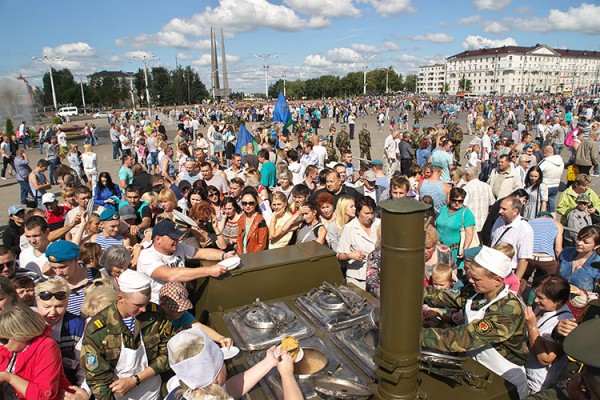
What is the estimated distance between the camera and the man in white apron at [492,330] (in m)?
2.45

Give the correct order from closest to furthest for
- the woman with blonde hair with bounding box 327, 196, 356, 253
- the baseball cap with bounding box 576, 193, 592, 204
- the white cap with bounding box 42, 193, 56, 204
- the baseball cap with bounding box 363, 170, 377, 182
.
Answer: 1. the woman with blonde hair with bounding box 327, 196, 356, 253
2. the baseball cap with bounding box 576, 193, 592, 204
3. the white cap with bounding box 42, 193, 56, 204
4. the baseball cap with bounding box 363, 170, 377, 182

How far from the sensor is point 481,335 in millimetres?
2455

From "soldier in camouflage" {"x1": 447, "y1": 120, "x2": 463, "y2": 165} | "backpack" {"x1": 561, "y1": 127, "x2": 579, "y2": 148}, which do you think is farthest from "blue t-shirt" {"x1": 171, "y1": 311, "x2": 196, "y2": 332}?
"backpack" {"x1": 561, "y1": 127, "x2": 579, "y2": 148}

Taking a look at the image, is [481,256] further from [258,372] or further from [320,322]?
[258,372]

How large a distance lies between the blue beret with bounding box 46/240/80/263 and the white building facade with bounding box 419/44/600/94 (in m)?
150

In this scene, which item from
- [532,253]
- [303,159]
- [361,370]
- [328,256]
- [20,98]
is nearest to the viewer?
[361,370]

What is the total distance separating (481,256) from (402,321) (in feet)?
3.64

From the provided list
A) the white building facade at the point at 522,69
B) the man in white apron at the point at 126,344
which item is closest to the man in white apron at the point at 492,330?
the man in white apron at the point at 126,344

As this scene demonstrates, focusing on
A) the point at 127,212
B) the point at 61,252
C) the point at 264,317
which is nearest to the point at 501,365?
the point at 264,317

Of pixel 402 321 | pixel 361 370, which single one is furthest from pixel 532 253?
pixel 402 321

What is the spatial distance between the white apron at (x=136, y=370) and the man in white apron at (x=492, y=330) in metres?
1.82

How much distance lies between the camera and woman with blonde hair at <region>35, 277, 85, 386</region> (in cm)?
301

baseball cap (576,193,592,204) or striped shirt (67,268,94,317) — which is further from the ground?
baseball cap (576,193,592,204)

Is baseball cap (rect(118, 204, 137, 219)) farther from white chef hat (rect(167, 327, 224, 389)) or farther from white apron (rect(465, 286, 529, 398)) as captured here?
white apron (rect(465, 286, 529, 398))
